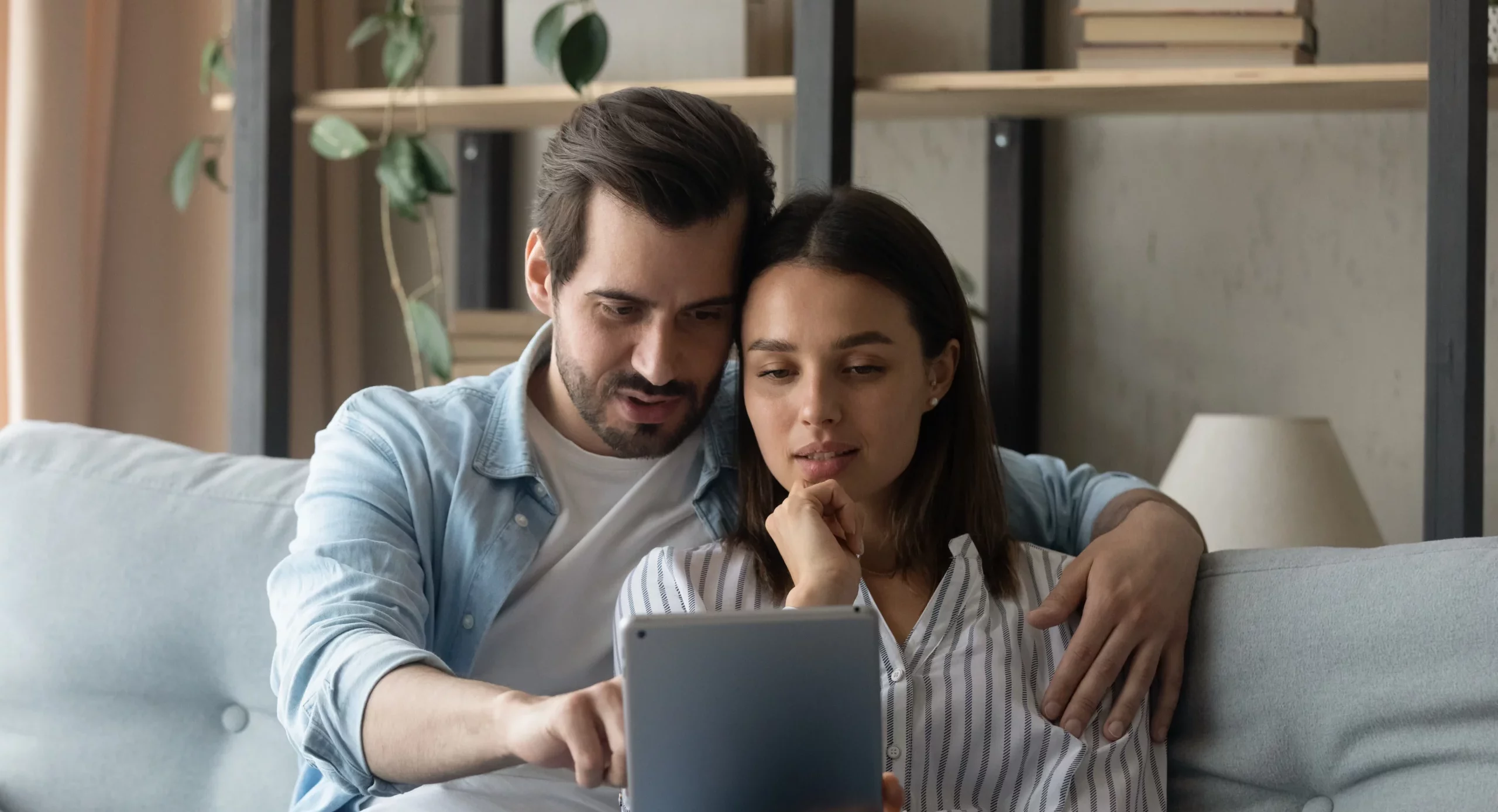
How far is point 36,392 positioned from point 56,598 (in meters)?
0.74

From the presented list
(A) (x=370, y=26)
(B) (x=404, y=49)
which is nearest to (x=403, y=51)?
(B) (x=404, y=49)

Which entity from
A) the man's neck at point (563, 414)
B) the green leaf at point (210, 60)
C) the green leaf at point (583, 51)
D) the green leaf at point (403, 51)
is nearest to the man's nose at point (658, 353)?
the man's neck at point (563, 414)

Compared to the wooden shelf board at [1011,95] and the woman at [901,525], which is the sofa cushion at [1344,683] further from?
the wooden shelf board at [1011,95]

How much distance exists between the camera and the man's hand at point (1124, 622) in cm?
119

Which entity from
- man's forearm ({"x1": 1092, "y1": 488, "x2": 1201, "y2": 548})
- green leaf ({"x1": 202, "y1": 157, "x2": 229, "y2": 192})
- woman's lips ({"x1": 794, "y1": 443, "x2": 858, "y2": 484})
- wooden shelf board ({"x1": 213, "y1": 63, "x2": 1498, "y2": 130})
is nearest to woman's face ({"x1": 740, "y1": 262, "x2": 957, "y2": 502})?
woman's lips ({"x1": 794, "y1": 443, "x2": 858, "y2": 484})

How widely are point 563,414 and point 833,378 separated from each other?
13.9 inches

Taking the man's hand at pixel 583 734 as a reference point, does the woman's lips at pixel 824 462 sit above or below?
above

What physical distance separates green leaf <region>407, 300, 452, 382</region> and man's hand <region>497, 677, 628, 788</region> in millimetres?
1336

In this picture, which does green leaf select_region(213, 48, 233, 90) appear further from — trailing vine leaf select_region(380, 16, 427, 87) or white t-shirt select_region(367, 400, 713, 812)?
white t-shirt select_region(367, 400, 713, 812)

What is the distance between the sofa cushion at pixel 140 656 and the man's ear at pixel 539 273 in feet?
1.15

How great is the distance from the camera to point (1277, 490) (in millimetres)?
1796

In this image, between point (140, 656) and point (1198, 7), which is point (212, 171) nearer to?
point (140, 656)

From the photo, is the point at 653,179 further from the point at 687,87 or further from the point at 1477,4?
the point at 1477,4

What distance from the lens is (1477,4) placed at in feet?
5.03
